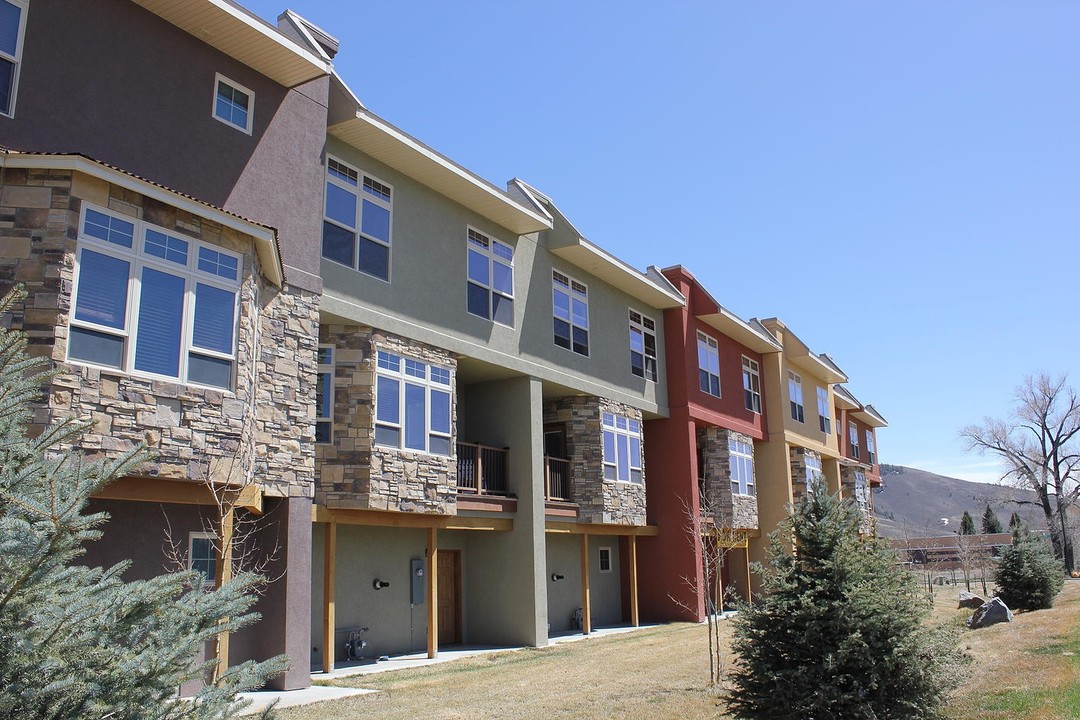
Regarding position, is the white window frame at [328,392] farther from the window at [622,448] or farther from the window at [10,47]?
the window at [622,448]

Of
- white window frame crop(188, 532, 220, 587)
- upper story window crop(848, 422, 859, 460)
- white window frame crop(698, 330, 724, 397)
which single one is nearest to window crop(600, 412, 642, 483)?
white window frame crop(698, 330, 724, 397)

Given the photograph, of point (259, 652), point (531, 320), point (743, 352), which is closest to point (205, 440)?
point (259, 652)

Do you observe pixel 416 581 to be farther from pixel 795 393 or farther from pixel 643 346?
pixel 795 393

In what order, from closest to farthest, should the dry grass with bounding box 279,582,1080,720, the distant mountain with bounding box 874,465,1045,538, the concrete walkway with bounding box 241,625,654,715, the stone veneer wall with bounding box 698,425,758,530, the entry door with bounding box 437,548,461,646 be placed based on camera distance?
the dry grass with bounding box 279,582,1080,720
the concrete walkway with bounding box 241,625,654,715
the entry door with bounding box 437,548,461,646
the stone veneer wall with bounding box 698,425,758,530
the distant mountain with bounding box 874,465,1045,538

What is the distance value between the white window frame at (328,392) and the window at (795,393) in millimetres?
23667

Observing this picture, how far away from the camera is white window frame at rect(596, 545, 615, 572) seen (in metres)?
26.4

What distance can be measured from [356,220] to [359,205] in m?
0.36

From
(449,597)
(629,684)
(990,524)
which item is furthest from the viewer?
(990,524)

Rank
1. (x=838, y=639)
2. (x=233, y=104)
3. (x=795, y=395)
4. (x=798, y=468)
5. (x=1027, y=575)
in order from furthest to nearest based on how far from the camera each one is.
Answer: (x=795, y=395)
(x=798, y=468)
(x=1027, y=575)
(x=233, y=104)
(x=838, y=639)

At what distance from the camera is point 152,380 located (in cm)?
1064

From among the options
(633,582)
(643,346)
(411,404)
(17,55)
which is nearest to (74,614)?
(17,55)

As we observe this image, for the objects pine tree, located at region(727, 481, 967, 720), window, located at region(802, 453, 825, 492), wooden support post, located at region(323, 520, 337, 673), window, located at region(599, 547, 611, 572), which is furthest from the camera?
window, located at region(802, 453, 825, 492)

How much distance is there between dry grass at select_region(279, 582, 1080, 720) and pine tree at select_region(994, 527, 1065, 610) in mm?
5729

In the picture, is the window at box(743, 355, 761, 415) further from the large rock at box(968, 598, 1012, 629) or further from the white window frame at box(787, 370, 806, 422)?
the large rock at box(968, 598, 1012, 629)
